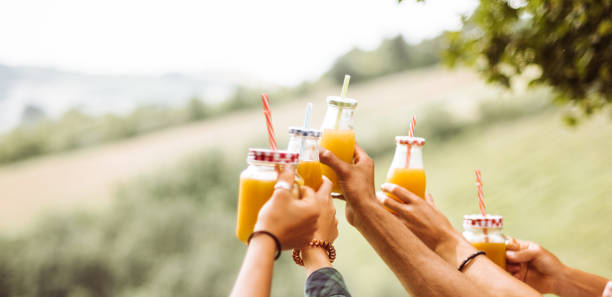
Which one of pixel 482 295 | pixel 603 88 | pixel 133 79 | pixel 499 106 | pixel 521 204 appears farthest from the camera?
pixel 499 106

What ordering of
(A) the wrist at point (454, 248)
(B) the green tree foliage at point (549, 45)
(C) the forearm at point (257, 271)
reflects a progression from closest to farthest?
(C) the forearm at point (257, 271) → (A) the wrist at point (454, 248) → (B) the green tree foliage at point (549, 45)


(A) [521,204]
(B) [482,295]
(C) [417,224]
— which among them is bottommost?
(A) [521,204]

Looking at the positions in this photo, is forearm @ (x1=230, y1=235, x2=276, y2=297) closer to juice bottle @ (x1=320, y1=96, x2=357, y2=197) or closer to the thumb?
the thumb

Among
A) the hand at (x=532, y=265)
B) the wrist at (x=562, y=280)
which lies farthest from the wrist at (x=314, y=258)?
the wrist at (x=562, y=280)

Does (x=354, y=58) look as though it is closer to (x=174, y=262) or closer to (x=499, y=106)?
(x=499, y=106)

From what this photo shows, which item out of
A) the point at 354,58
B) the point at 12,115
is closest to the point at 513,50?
the point at 354,58

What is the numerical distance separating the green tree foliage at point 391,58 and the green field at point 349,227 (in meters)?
0.53

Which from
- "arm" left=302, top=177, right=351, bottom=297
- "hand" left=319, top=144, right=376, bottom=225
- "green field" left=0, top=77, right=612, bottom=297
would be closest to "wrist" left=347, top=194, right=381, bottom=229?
"hand" left=319, top=144, right=376, bottom=225

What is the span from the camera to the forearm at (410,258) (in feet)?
3.86

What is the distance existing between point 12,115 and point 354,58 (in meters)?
3.73

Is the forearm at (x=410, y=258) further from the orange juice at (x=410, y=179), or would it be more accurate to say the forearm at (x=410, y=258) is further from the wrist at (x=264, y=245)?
the wrist at (x=264, y=245)

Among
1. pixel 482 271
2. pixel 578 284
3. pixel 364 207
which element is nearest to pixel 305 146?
pixel 364 207

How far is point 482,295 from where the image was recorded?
118 cm

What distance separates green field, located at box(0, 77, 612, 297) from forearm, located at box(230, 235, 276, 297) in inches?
160
